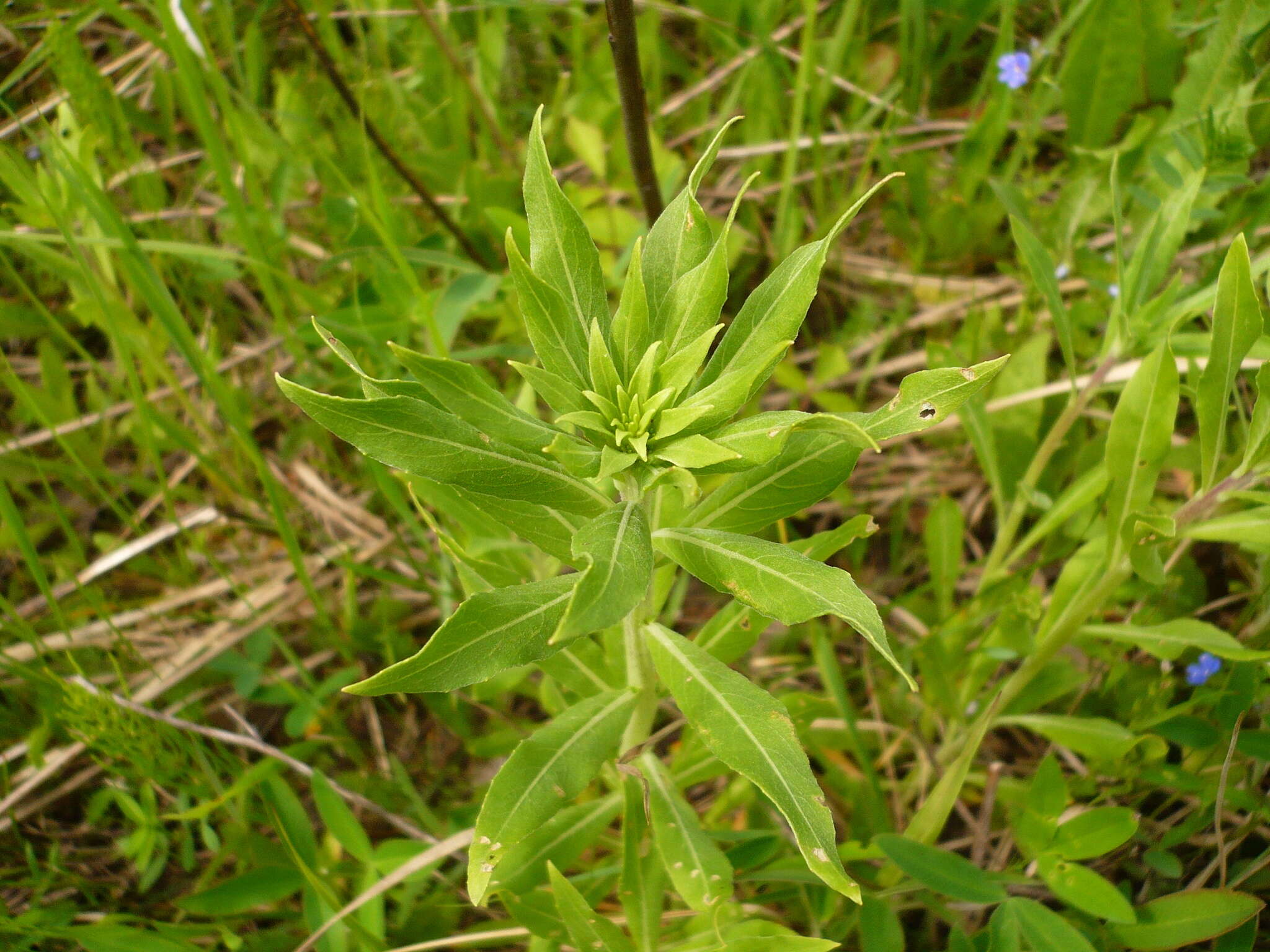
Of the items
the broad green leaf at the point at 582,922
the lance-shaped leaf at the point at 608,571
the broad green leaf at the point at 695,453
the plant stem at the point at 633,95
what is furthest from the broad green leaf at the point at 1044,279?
the broad green leaf at the point at 582,922

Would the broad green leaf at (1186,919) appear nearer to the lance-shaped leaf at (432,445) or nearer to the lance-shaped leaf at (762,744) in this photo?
the lance-shaped leaf at (762,744)

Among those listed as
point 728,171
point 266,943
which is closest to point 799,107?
point 728,171

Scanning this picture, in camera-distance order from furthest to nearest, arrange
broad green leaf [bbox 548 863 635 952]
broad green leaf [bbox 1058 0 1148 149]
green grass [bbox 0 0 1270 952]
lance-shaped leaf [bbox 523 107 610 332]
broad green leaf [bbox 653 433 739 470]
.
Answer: broad green leaf [bbox 1058 0 1148 149] < green grass [bbox 0 0 1270 952] < broad green leaf [bbox 548 863 635 952] < lance-shaped leaf [bbox 523 107 610 332] < broad green leaf [bbox 653 433 739 470]

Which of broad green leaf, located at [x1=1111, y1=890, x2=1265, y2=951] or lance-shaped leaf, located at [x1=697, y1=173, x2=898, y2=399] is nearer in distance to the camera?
lance-shaped leaf, located at [x1=697, y1=173, x2=898, y2=399]

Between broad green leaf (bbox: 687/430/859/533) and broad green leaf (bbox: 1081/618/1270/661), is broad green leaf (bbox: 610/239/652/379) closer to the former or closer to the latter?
broad green leaf (bbox: 687/430/859/533)

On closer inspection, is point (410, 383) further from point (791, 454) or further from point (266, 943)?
point (266, 943)

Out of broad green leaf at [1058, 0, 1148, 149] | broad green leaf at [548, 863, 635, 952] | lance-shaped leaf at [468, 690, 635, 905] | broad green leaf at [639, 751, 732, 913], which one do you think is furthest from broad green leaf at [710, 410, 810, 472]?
broad green leaf at [1058, 0, 1148, 149]
